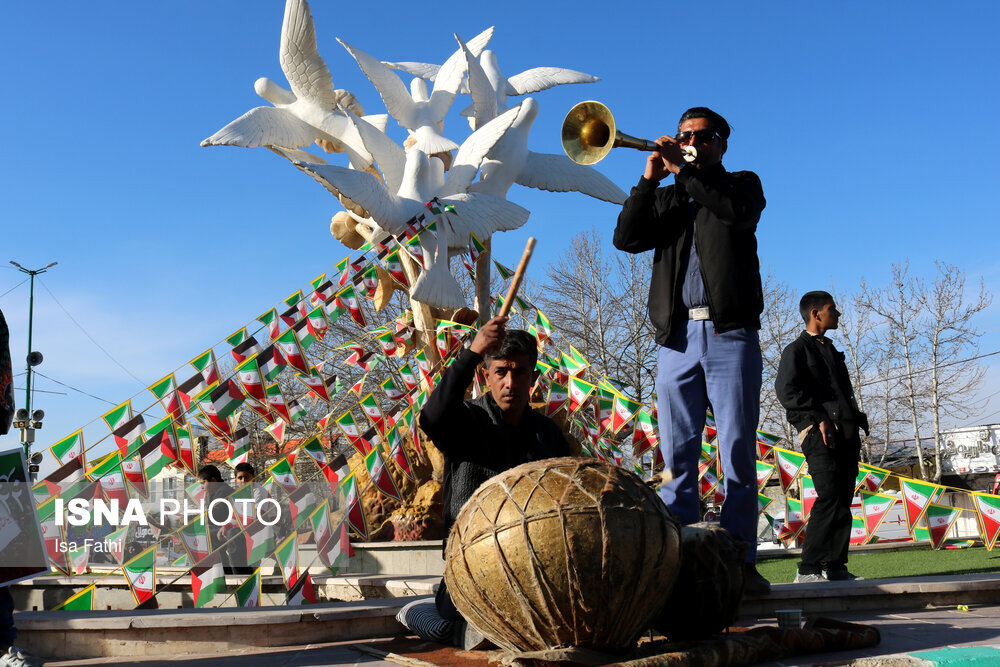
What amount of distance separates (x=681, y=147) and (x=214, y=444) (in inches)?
1611

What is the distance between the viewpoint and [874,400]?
105ft

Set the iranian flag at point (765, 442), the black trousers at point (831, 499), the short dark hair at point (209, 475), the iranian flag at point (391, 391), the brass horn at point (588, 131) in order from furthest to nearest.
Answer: the iranian flag at point (391, 391) < the iranian flag at point (765, 442) < the short dark hair at point (209, 475) < the black trousers at point (831, 499) < the brass horn at point (588, 131)

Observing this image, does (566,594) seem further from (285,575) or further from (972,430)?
(972,430)

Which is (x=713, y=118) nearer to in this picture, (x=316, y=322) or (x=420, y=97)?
(x=316, y=322)

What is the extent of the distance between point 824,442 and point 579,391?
5.70 metres

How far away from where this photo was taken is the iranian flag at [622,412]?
11.0 metres

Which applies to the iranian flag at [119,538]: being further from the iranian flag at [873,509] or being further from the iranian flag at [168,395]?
the iranian flag at [873,509]

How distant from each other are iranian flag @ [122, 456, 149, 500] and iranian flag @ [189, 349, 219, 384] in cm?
182

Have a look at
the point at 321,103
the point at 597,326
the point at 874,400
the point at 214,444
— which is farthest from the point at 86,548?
the point at 214,444

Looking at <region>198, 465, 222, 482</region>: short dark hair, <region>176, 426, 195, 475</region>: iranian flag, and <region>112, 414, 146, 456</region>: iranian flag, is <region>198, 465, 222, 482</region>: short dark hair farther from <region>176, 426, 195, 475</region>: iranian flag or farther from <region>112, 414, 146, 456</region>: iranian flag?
<region>112, 414, 146, 456</region>: iranian flag

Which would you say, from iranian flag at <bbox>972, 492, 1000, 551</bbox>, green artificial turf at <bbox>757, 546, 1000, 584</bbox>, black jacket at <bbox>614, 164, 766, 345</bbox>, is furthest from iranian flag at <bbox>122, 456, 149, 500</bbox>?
iranian flag at <bbox>972, 492, 1000, 551</bbox>

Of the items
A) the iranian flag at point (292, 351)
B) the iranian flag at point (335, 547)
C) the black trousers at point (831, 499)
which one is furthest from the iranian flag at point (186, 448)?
the black trousers at point (831, 499)

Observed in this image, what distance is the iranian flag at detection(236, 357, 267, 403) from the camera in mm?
9336

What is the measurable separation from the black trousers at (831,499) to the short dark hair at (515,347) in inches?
113
